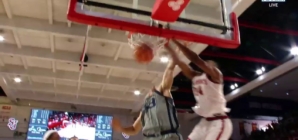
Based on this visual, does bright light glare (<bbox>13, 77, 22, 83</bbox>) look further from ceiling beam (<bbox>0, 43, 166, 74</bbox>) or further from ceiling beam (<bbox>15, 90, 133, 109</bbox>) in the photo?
ceiling beam (<bbox>0, 43, 166, 74</bbox>)

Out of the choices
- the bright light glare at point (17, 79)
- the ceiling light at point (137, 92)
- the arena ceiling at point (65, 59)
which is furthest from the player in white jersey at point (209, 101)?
the bright light glare at point (17, 79)

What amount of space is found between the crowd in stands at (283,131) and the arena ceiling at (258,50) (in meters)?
1.19

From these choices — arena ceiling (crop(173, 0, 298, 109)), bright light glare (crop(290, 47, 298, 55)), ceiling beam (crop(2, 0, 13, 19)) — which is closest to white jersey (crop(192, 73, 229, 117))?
arena ceiling (crop(173, 0, 298, 109))

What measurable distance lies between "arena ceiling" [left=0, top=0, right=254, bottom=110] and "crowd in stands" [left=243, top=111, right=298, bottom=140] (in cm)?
417

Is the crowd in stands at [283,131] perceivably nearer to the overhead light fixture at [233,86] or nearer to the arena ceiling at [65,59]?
the overhead light fixture at [233,86]

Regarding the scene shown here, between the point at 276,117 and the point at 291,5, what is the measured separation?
269 inches

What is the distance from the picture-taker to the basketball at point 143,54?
8.37 ft

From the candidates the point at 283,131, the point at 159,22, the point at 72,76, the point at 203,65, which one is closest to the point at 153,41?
the point at 159,22

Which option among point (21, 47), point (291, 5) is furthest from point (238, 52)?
point (21, 47)

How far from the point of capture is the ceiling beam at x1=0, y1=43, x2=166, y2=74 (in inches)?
248

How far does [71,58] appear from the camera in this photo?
652cm

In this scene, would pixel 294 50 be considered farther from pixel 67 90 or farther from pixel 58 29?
pixel 67 90

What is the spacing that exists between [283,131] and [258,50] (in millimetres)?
3419

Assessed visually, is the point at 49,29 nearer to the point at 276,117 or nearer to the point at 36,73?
the point at 36,73
